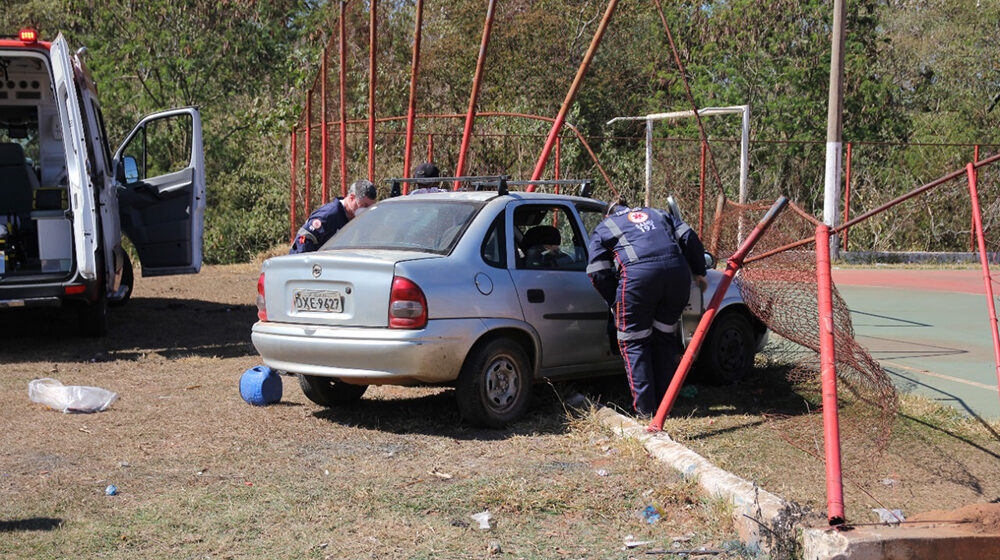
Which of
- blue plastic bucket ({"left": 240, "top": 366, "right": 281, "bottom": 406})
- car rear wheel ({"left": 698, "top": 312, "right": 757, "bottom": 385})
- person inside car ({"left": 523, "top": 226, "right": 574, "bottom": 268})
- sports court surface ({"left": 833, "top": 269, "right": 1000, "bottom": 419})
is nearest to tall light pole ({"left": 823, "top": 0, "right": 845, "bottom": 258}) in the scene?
sports court surface ({"left": 833, "top": 269, "right": 1000, "bottom": 419})

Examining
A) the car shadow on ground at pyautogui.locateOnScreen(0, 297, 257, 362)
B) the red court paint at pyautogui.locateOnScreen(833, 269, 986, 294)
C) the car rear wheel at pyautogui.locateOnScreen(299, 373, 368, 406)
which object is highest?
the car rear wheel at pyautogui.locateOnScreen(299, 373, 368, 406)

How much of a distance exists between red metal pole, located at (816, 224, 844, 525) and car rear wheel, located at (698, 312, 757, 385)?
280 centimetres

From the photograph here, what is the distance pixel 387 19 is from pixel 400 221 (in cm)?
1834

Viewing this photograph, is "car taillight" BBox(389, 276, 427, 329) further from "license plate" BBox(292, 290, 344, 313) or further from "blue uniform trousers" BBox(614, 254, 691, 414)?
"blue uniform trousers" BBox(614, 254, 691, 414)

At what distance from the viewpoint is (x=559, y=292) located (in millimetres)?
6957

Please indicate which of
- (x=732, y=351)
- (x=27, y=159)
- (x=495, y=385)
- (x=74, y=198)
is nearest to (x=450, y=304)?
(x=495, y=385)

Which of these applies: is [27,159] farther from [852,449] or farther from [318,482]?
[852,449]

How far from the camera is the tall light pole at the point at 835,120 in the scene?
1847 centimetres

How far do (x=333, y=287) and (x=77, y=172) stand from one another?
13.9 feet

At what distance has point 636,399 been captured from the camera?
6.64 metres

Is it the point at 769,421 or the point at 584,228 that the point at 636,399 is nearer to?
the point at 769,421

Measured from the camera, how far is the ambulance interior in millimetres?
10641

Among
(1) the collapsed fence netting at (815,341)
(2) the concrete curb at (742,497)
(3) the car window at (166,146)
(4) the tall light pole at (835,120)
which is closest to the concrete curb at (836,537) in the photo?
(2) the concrete curb at (742,497)

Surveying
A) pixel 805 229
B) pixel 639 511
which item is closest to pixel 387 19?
pixel 805 229
